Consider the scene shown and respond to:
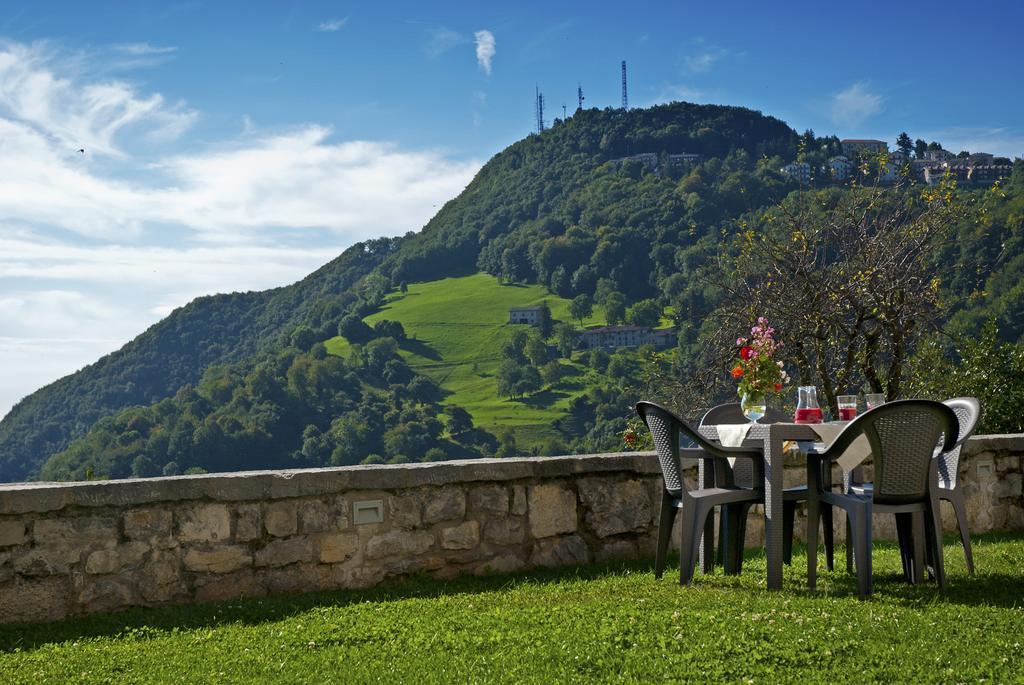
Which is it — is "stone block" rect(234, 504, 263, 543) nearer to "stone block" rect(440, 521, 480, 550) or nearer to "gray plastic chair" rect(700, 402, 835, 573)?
"stone block" rect(440, 521, 480, 550)

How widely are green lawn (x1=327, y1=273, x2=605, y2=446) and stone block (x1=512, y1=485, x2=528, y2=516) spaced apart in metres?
48.4

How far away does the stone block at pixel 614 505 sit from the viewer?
17.9ft

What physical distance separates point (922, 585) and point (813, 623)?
1.15 meters

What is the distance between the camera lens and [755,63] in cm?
3344

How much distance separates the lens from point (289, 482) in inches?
182

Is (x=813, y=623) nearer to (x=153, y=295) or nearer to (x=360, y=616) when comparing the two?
(x=360, y=616)

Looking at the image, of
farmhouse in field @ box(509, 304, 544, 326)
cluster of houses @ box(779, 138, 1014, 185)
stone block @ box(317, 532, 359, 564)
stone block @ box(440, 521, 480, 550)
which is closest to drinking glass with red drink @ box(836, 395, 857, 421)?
stone block @ box(440, 521, 480, 550)

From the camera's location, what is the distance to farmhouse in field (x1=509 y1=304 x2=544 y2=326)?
6397 centimetres

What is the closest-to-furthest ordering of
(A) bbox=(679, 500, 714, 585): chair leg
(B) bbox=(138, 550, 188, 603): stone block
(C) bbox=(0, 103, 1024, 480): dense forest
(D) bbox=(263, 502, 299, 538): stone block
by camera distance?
(B) bbox=(138, 550, 188, 603): stone block, (A) bbox=(679, 500, 714, 585): chair leg, (D) bbox=(263, 502, 299, 538): stone block, (C) bbox=(0, 103, 1024, 480): dense forest

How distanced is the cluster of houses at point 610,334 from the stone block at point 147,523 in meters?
30.0

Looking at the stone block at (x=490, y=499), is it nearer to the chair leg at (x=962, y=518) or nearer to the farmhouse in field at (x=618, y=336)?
the chair leg at (x=962, y=518)

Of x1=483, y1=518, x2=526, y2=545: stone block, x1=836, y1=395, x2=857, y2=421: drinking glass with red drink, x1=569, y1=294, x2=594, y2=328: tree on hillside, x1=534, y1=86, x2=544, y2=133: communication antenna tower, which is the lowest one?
x1=483, y1=518, x2=526, y2=545: stone block

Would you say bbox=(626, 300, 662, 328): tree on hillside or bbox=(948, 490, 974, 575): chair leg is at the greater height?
bbox=(626, 300, 662, 328): tree on hillside

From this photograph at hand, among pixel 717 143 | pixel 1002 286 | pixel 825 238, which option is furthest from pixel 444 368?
pixel 825 238
